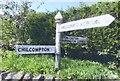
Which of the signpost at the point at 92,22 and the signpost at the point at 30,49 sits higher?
the signpost at the point at 92,22

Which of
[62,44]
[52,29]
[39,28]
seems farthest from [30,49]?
[39,28]

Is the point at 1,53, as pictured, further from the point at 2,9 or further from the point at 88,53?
the point at 88,53

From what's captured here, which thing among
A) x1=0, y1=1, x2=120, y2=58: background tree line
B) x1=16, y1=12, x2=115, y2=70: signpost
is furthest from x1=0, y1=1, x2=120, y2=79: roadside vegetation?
x1=16, y1=12, x2=115, y2=70: signpost

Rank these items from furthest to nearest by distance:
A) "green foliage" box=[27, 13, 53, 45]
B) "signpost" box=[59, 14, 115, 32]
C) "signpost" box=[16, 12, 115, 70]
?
"green foliage" box=[27, 13, 53, 45] < "signpost" box=[16, 12, 115, 70] < "signpost" box=[59, 14, 115, 32]

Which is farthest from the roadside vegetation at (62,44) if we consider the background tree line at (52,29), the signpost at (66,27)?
the signpost at (66,27)

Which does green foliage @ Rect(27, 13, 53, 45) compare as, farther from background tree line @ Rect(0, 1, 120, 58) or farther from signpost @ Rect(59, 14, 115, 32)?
signpost @ Rect(59, 14, 115, 32)

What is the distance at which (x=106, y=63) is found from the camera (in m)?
7.19

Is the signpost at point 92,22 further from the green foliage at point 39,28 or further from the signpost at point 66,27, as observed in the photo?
the green foliage at point 39,28

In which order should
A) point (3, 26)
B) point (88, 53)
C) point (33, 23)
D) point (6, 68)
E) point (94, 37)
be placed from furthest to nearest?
point (3, 26) < point (33, 23) < point (88, 53) < point (94, 37) < point (6, 68)

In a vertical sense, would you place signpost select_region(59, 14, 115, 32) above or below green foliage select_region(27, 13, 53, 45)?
above

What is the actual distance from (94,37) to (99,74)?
2.53 metres

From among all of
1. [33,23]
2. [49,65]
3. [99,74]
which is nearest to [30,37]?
[33,23]

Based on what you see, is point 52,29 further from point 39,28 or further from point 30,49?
point 30,49

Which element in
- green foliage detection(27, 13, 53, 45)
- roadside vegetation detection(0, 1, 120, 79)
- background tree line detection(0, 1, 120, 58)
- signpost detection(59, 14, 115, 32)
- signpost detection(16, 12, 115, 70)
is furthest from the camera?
green foliage detection(27, 13, 53, 45)
